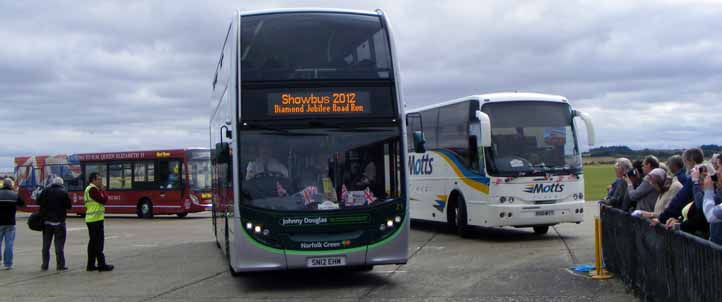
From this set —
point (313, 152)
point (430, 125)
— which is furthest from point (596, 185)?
point (313, 152)

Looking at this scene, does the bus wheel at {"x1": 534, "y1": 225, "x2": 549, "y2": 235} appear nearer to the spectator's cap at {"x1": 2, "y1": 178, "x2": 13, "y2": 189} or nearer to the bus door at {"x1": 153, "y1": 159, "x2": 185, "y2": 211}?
the spectator's cap at {"x1": 2, "y1": 178, "x2": 13, "y2": 189}

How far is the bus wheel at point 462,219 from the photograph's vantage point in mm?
18359

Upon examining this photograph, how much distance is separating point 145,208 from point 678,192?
87.7ft

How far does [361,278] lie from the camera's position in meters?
12.2

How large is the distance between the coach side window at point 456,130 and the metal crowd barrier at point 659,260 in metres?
5.94

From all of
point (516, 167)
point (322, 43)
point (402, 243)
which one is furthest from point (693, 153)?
point (516, 167)

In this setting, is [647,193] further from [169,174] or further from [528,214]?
[169,174]

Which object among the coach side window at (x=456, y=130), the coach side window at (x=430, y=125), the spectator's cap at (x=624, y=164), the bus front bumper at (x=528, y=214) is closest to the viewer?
the spectator's cap at (x=624, y=164)

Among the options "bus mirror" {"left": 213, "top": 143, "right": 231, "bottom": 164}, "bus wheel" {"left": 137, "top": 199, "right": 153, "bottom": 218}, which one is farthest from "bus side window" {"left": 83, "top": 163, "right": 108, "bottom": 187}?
"bus mirror" {"left": 213, "top": 143, "right": 231, "bottom": 164}

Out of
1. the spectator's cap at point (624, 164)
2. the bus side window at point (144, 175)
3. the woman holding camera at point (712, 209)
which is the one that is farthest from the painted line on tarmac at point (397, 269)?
the bus side window at point (144, 175)

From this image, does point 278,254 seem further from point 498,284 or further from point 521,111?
point 521,111

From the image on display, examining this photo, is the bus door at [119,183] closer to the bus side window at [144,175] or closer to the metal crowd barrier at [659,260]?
the bus side window at [144,175]

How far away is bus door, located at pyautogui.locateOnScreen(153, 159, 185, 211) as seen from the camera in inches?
1235

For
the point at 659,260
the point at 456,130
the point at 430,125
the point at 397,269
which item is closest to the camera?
the point at 659,260
